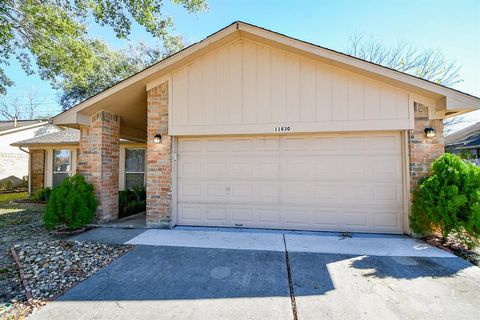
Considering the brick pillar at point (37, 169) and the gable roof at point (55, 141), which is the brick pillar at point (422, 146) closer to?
the gable roof at point (55, 141)

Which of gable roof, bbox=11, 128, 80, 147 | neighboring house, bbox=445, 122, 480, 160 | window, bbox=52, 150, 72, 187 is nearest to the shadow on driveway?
gable roof, bbox=11, 128, 80, 147

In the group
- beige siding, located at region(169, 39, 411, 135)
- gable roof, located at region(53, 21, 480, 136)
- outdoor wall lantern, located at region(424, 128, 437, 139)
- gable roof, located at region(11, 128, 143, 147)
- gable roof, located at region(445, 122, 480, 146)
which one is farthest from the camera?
gable roof, located at region(445, 122, 480, 146)

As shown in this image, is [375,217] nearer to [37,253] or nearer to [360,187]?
[360,187]

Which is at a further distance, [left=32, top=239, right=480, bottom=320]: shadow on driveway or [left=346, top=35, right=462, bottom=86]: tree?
[left=346, top=35, right=462, bottom=86]: tree

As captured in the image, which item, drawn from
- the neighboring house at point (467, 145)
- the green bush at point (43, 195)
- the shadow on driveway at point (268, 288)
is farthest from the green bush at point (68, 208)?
the neighboring house at point (467, 145)

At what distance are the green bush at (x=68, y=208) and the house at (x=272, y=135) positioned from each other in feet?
1.59

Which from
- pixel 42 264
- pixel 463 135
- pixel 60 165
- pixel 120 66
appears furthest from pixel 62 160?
pixel 463 135

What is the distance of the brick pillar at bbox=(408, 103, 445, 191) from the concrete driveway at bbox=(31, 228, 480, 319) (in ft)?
4.76

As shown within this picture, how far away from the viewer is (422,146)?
498cm

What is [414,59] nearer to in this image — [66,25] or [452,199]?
[452,199]

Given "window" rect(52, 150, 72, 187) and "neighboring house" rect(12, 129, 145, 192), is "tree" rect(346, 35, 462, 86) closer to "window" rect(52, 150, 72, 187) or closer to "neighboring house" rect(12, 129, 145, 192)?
"neighboring house" rect(12, 129, 145, 192)

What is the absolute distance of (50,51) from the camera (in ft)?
25.2

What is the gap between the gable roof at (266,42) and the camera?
181 inches

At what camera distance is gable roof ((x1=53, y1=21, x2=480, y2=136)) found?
4590mm
